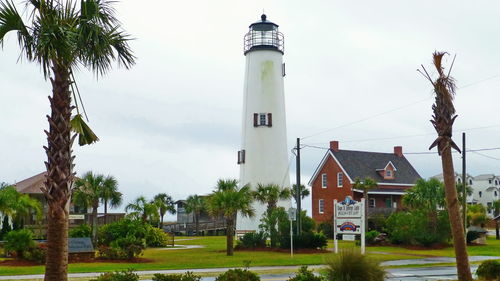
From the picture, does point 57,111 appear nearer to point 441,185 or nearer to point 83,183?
point 83,183

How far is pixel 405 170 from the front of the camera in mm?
61344

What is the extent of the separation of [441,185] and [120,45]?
122 feet

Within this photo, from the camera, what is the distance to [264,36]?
47.8 m

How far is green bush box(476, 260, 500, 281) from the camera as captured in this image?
672 inches

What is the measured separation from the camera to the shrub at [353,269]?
12.9 m

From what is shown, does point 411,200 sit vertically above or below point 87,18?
below

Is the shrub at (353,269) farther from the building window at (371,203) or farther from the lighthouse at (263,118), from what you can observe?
the building window at (371,203)

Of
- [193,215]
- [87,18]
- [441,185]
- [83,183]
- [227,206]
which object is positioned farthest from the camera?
[193,215]

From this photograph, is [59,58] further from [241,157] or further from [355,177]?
[355,177]

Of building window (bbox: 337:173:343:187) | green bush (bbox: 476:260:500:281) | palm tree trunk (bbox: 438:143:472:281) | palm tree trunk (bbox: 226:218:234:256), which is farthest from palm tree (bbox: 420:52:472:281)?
building window (bbox: 337:173:343:187)

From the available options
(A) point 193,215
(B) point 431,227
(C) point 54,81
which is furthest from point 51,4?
(A) point 193,215

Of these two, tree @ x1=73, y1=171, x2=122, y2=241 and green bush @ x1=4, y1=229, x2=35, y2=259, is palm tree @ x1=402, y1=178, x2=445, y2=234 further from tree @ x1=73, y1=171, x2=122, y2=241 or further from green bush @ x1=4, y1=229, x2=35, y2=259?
green bush @ x1=4, y1=229, x2=35, y2=259

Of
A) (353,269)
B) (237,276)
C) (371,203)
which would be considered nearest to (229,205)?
(237,276)

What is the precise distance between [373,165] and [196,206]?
959 inches
